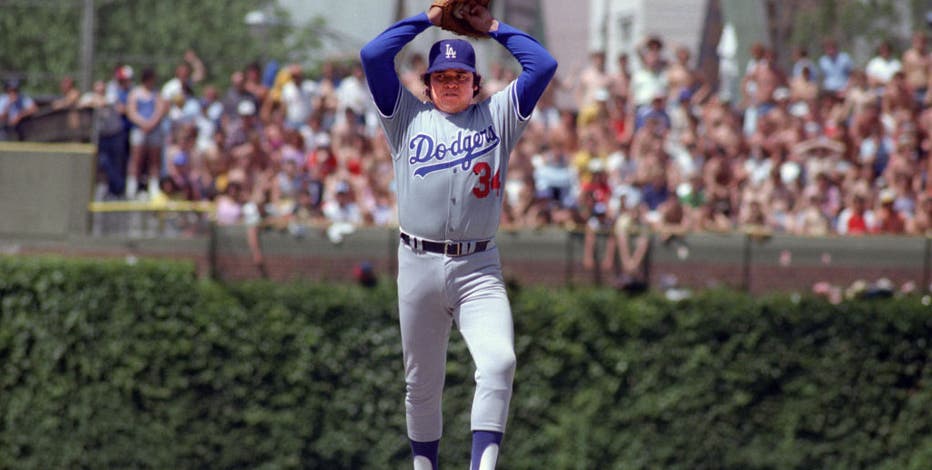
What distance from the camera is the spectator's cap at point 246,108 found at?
1753cm

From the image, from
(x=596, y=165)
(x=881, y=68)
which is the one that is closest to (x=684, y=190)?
(x=596, y=165)

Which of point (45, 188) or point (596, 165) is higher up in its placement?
point (596, 165)

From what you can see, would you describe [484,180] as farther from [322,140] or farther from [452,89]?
[322,140]

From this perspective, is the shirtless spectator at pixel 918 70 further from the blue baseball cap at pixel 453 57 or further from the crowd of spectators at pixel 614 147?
the blue baseball cap at pixel 453 57

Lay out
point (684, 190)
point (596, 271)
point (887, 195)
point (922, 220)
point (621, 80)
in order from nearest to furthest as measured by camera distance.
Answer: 1. point (922, 220)
2. point (887, 195)
3. point (596, 271)
4. point (684, 190)
5. point (621, 80)

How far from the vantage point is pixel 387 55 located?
23.0 feet

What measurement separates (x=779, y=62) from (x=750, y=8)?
1598 millimetres

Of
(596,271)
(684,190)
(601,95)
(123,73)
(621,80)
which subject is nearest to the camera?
(596,271)

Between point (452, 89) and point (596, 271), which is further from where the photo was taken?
point (596, 271)

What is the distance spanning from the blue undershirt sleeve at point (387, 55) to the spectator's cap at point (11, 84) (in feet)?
39.4

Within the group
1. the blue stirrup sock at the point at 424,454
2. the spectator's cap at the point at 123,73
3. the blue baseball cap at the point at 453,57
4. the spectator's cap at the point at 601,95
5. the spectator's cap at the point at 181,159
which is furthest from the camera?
the spectator's cap at the point at 123,73

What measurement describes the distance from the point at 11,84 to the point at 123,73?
146 centimetres

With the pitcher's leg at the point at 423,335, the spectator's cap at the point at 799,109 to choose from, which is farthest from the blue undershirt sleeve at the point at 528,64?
the spectator's cap at the point at 799,109

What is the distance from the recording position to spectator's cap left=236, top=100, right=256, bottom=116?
17531 mm
